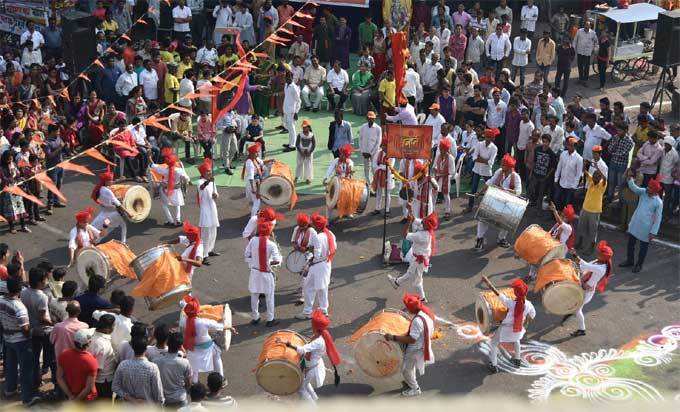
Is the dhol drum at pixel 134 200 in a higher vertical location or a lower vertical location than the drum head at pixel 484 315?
higher

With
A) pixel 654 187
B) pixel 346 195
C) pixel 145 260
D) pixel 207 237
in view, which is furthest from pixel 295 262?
pixel 654 187

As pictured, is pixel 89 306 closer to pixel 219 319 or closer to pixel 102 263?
pixel 219 319

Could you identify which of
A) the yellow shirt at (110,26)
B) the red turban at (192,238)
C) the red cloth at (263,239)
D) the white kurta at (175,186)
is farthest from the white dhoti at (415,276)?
the yellow shirt at (110,26)

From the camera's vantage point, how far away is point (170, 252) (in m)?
12.4

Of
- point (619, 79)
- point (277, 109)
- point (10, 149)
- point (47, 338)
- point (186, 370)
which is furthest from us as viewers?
point (619, 79)

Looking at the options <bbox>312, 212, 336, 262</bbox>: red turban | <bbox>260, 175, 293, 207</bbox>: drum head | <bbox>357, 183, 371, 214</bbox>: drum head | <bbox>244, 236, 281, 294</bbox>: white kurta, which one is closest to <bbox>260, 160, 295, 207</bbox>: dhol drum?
<bbox>260, 175, 293, 207</bbox>: drum head

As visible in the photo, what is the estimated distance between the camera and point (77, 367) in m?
9.23

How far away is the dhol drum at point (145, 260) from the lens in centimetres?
1245

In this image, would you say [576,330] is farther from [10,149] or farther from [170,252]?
[10,149]

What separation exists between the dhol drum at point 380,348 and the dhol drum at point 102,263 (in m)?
3.94

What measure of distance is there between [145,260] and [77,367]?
341 centimetres

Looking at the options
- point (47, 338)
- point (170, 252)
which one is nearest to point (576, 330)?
point (170, 252)

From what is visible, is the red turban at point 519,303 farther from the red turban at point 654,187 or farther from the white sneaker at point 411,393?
the red turban at point 654,187

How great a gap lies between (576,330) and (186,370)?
19.0ft
